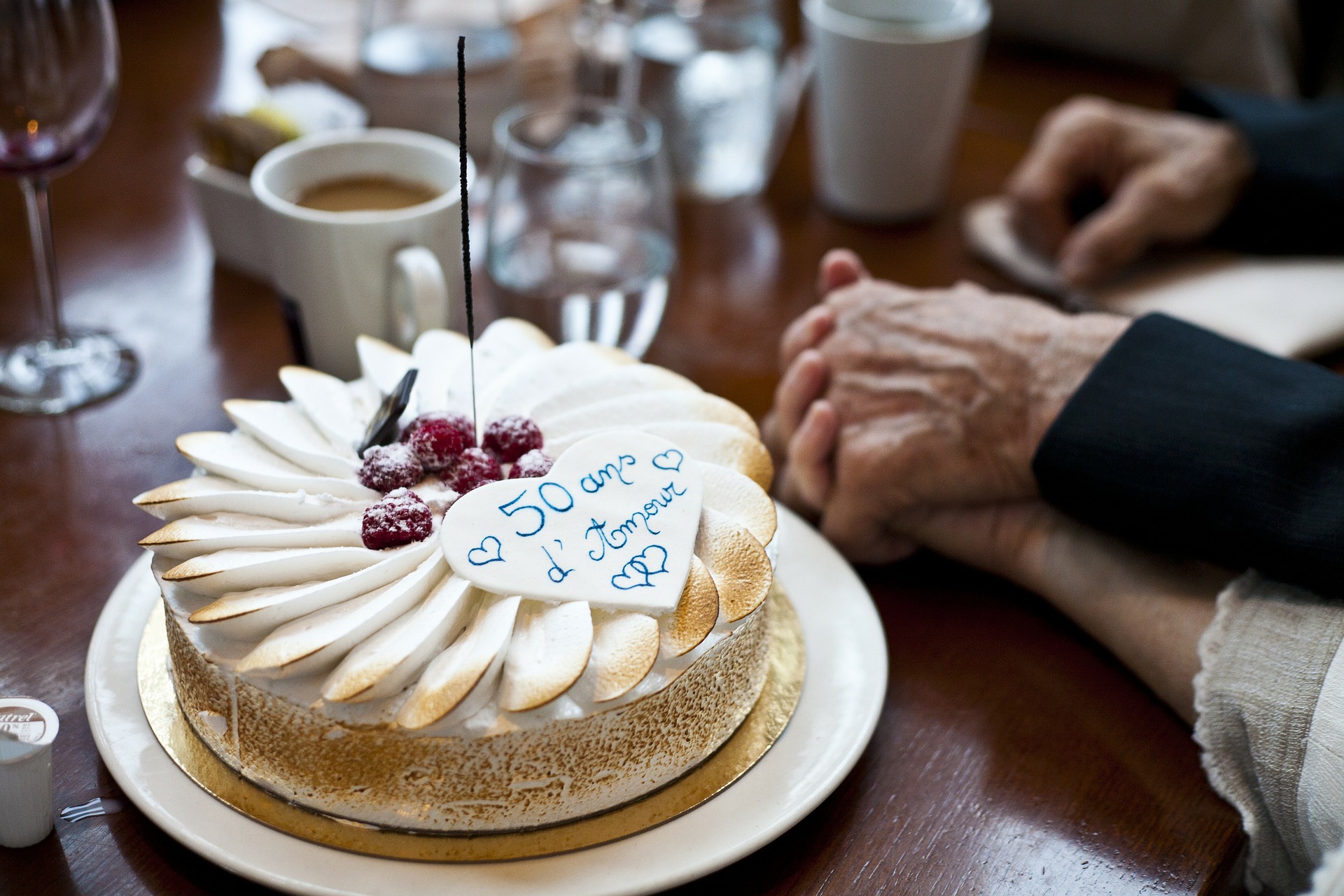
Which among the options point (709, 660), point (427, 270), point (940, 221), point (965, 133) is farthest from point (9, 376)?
point (965, 133)

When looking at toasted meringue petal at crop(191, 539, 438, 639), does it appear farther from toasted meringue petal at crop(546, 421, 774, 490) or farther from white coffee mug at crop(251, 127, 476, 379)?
white coffee mug at crop(251, 127, 476, 379)

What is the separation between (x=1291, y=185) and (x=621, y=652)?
0.99m

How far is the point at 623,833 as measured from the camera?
60 cm

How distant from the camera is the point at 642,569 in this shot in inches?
24.5

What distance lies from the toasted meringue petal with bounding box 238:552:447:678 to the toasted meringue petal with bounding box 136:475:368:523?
8cm

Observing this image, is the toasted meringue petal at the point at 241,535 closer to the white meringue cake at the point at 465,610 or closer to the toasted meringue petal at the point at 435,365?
the white meringue cake at the point at 465,610

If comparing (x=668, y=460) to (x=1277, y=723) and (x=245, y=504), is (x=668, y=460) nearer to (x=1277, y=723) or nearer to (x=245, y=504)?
(x=245, y=504)

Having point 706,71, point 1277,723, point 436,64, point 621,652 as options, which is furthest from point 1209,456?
point 436,64

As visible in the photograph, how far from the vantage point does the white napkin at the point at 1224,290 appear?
1.10 meters

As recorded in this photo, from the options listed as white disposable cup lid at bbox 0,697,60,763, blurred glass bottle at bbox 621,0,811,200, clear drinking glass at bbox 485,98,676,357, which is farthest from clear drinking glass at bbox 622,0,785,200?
white disposable cup lid at bbox 0,697,60,763

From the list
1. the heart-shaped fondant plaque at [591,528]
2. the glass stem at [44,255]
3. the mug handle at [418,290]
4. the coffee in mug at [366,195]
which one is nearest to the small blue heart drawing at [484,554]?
the heart-shaped fondant plaque at [591,528]

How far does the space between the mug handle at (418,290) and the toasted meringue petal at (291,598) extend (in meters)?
0.34

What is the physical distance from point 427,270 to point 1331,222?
3.06ft

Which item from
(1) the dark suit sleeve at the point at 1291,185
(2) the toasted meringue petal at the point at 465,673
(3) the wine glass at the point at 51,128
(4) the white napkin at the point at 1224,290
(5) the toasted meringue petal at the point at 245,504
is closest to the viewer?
(2) the toasted meringue petal at the point at 465,673
